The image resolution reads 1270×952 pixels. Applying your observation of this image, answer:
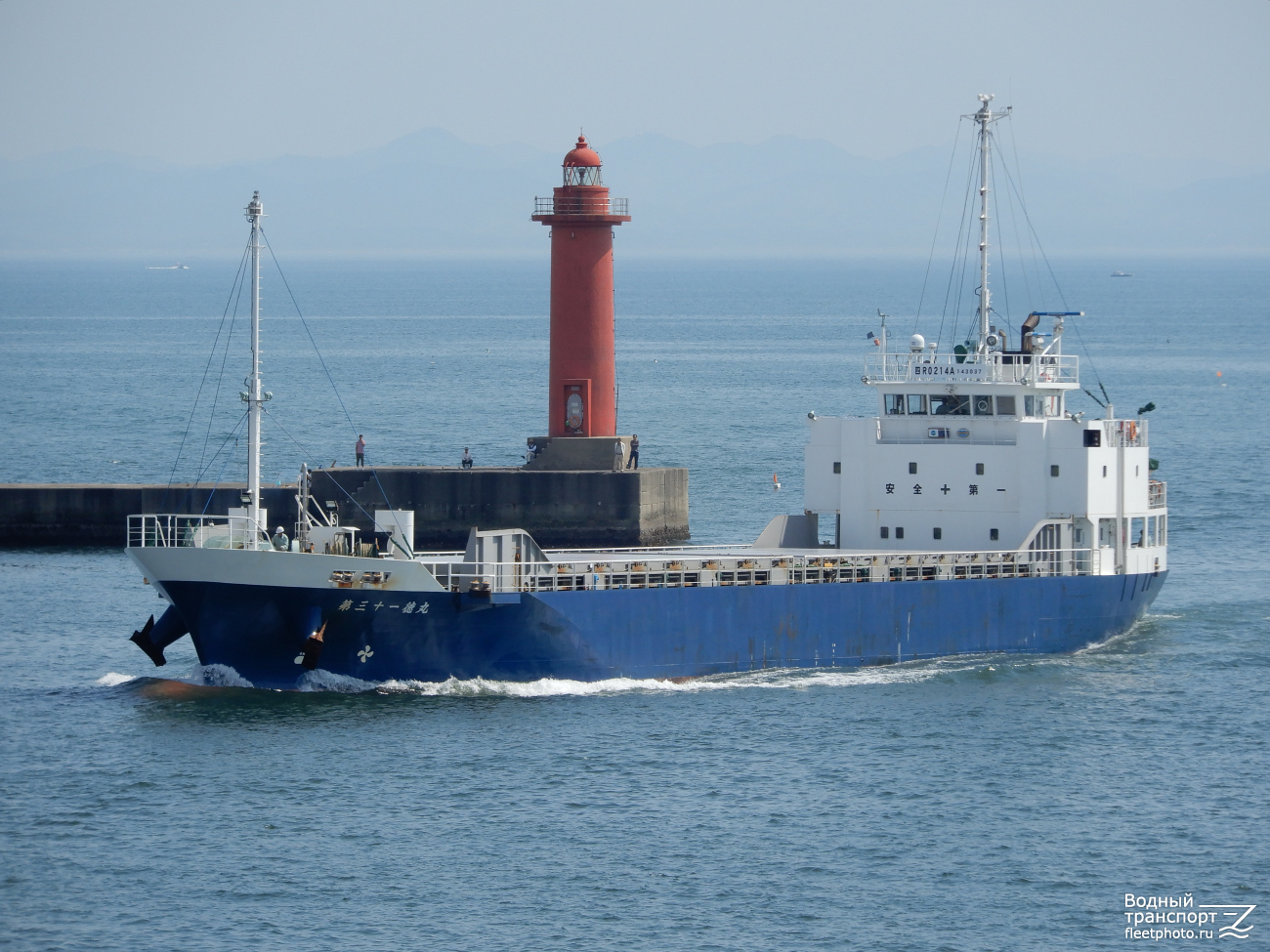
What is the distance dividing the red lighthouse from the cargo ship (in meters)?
8.90

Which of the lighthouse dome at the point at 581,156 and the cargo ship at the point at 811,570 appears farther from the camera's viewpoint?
the lighthouse dome at the point at 581,156

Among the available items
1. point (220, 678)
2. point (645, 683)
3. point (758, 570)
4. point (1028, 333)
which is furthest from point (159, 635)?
point (1028, 333)

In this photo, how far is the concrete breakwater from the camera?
45844 millimetres

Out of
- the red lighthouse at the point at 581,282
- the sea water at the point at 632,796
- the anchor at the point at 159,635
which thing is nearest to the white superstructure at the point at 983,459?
the sea water at the point at 632,796

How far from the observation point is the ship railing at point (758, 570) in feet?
98.4

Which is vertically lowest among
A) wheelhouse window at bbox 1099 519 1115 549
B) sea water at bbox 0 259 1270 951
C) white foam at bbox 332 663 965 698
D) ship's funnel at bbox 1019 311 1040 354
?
sea water at bbox 0 259 1270 951

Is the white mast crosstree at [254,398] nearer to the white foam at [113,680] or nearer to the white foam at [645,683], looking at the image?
the white foam at [645,683]

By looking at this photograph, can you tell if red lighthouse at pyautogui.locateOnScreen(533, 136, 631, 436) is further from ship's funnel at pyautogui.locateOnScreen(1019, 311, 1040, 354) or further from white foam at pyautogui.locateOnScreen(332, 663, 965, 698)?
white foam at pyautogui.locateOnScreen(332, 663, 965, 698)

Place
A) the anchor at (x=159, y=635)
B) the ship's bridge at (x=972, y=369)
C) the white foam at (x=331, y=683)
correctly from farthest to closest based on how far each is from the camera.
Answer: the ship's bridge at (x=972, y=369), the anchor at (x=159, y=635), the white foam at (x=331, y=683)

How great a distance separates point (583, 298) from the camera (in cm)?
4472

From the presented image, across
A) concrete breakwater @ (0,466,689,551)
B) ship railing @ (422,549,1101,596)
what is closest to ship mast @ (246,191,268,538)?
ship railing @ (422,549,1101,596)

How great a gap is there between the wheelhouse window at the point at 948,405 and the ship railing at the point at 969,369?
14.6 inches

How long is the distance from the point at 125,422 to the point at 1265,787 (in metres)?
56.5

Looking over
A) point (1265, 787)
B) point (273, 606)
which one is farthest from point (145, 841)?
point (1265, 787)
